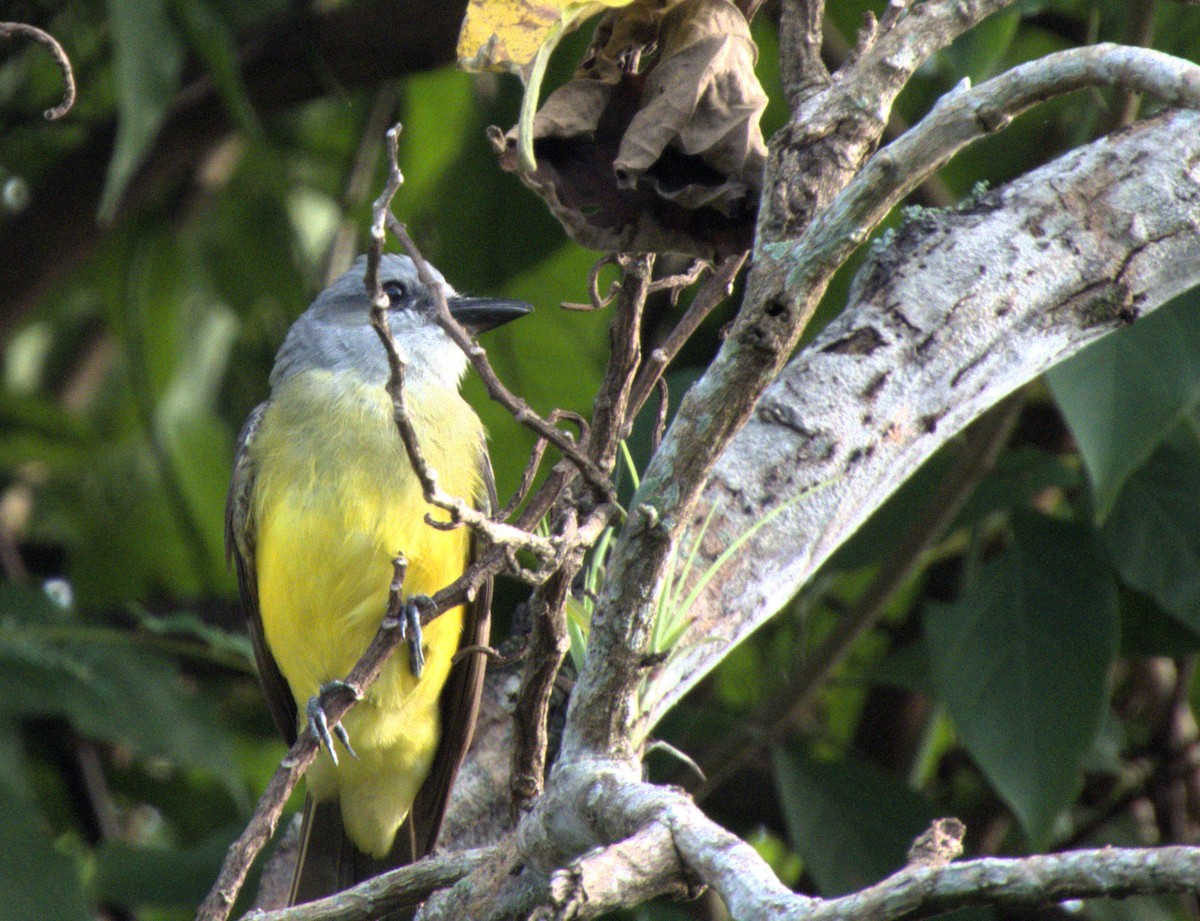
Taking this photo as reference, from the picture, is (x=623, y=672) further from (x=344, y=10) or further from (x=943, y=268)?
(x=344, y=10)

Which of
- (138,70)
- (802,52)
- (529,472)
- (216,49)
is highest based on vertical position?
(216,49)

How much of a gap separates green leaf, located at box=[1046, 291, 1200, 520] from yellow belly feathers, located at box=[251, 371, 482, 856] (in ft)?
4.32

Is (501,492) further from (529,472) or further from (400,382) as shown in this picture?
(400,382)

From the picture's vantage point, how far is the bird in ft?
10.5

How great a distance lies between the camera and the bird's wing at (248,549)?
11.5 feet

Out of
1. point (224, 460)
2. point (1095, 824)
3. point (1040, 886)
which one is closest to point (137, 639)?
point (224, 460)

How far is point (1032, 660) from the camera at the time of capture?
333cm

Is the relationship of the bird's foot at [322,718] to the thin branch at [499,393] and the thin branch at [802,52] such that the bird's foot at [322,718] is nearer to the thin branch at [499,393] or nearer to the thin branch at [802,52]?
the thin branch at [499,393]

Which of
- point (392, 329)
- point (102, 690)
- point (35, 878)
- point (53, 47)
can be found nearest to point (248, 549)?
point (392, 329)

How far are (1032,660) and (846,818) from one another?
0.61 m

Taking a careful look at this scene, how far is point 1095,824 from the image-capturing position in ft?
13.5

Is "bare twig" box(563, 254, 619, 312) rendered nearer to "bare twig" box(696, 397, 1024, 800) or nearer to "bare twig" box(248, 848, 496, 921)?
"bare twig" box(248, 848, 496, 921)

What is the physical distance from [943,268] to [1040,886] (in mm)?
1138

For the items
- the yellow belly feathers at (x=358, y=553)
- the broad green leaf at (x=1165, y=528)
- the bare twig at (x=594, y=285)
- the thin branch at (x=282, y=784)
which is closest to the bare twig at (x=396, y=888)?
the thin branch at (x=282, y=784)
